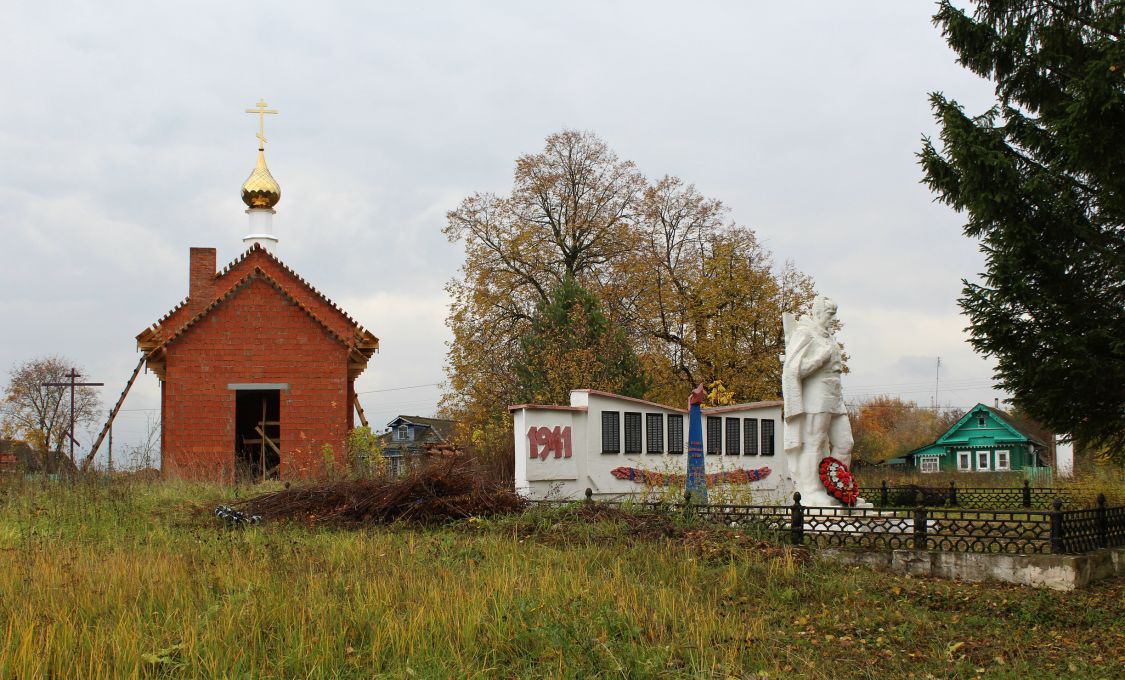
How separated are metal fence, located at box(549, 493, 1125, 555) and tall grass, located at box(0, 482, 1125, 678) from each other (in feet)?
3.51

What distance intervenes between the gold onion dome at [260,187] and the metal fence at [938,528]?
1057 inches

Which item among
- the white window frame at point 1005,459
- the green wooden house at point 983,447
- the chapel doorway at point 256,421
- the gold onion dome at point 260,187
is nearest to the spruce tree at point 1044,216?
the chapel doorway at point 256,421

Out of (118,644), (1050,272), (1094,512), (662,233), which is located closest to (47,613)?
(118,644)

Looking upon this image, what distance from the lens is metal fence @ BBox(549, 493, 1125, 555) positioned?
35.8 feet

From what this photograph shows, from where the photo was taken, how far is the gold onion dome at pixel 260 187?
35.9 meters

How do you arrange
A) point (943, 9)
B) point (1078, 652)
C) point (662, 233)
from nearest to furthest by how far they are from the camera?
point (1078, 652) → point (943, 9) → point (662, 233)

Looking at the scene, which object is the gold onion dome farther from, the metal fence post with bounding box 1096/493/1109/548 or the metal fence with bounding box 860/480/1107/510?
the metal fence post with bounding box 1096/493/1109/548

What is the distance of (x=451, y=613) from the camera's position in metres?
6.91

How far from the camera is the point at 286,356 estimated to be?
88.1 feet

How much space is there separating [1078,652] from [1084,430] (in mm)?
7761

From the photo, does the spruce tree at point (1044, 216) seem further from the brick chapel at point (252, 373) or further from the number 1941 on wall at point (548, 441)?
the brick chapel at point (252, 373)

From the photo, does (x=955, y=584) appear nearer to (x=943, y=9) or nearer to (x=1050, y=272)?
(x=1050, y=272)

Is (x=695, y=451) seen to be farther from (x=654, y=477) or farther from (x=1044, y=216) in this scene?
(x=1044, y=216)

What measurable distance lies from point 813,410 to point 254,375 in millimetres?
17206
